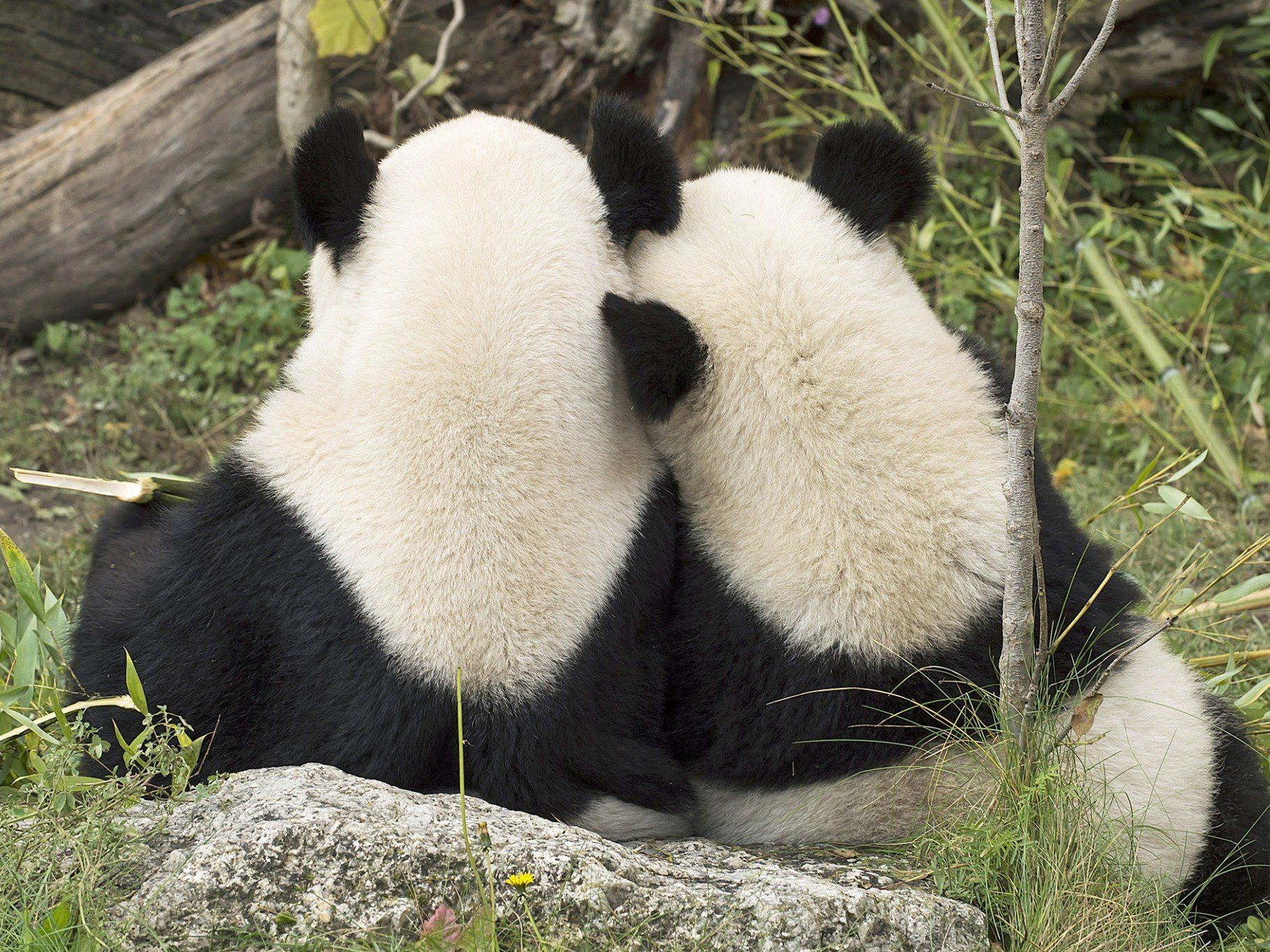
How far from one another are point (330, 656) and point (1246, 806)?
5.87 feet

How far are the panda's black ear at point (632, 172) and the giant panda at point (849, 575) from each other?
0.07 m

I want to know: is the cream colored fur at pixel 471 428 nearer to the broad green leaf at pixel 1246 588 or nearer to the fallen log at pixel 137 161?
the broad green leaf at pixel 1246 588

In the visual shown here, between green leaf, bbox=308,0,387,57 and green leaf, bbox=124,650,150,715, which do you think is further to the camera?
green leaf, bbox=308,0,387,57

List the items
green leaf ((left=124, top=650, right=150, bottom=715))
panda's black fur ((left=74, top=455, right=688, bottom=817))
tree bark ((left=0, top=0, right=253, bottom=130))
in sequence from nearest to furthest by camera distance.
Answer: green leaf ((left=124, top=650, right=150, bottom=715)), panda's black fur ((left=74, top=455, right=688, bottom=817)), tree bark ((left=0, top=0, right=253, bottom=130))

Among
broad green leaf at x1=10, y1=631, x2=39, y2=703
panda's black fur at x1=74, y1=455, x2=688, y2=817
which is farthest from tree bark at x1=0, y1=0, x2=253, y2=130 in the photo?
panda's black fur at x1=74, y1=455, x2=688, y2=817

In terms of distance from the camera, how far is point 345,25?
4.71 meters

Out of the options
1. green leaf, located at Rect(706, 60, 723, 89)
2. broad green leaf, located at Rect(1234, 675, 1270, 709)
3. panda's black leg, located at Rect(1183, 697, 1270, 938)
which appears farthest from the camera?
green leaf, located at Rect(706, 60, 723, 89)

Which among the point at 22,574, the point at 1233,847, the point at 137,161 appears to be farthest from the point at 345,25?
the point at 1233,847

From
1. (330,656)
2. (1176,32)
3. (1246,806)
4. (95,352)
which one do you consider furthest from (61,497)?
(1176,32)

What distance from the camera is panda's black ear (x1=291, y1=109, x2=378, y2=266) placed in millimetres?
2365

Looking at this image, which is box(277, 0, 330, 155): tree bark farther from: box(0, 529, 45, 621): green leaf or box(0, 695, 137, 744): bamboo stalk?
box(0, 695, 137, 744): bamboo stalk

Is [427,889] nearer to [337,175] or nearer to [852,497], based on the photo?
[852,497]

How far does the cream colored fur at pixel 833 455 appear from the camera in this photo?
7.19 feet

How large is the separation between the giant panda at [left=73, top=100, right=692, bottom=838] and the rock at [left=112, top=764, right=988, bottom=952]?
0.81 feet
